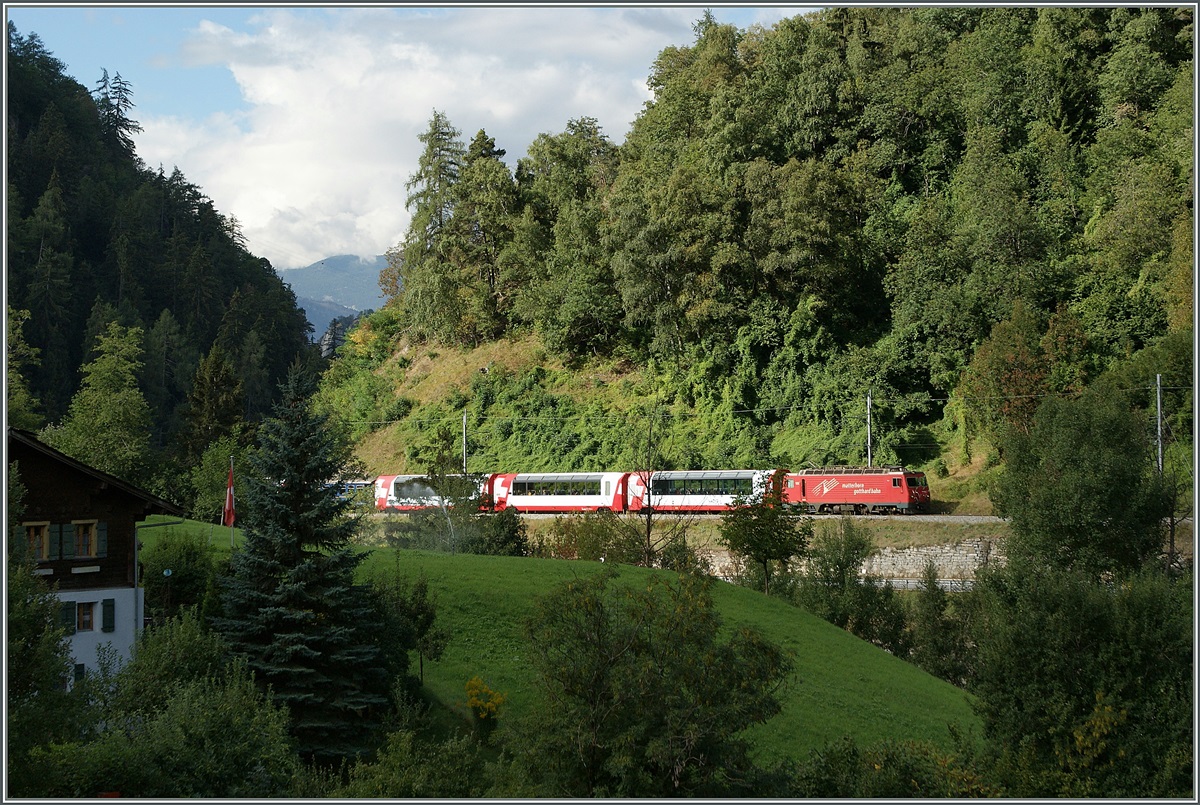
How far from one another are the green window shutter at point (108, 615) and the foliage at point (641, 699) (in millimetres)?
12515

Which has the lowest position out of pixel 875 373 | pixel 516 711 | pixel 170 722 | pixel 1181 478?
pixel 516 711

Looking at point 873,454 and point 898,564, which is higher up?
point 873,454

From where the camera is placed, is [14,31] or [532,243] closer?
[532,243]

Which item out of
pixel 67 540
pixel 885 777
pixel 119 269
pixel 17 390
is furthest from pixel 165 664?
pixel 119 269

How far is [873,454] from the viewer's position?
168 feet

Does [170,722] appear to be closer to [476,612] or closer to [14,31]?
[476,612]

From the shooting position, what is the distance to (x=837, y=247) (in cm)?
5500

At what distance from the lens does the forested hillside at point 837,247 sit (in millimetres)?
47406

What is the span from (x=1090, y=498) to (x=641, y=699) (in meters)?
25.5

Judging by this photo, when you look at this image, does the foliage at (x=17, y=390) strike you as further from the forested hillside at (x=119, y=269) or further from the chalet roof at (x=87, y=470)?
the chalet roof at (x=87, y=470)

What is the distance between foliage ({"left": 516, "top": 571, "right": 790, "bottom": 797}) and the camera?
1662 centimetres

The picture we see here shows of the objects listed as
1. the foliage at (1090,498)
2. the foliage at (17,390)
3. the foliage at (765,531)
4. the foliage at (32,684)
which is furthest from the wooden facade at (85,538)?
the foliage at (1090,498)

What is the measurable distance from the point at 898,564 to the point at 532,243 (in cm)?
3167

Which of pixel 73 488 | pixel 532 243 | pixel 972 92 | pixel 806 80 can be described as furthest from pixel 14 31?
pixel 73 488
